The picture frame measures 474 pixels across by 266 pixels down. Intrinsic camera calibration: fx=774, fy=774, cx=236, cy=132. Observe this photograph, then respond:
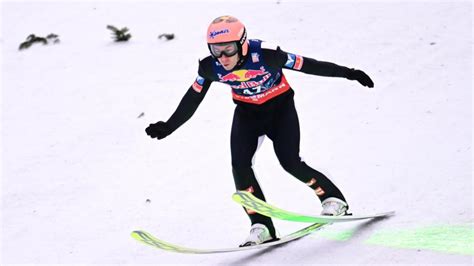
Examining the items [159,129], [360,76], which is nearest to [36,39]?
[159,129]

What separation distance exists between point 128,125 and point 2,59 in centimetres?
394

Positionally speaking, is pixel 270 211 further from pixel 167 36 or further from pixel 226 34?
pixel 167 36

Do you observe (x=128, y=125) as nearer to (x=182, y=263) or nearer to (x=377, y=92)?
(x=377, y=92)

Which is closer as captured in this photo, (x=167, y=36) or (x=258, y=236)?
(x=258, y=236)

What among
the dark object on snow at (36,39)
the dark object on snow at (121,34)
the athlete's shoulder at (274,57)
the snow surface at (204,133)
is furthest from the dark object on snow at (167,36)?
the athlete's shoulder at (274,57)

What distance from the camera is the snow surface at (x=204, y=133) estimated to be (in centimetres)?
719

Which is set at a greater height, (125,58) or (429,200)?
(125,58)

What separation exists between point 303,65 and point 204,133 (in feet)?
13.5

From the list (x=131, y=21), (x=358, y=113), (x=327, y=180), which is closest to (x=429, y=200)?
(x=327, y=180)

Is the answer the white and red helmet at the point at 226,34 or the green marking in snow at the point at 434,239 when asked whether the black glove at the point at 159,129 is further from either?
the green marking in snow at the point at 434,239

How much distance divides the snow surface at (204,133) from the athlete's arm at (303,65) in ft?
4.23

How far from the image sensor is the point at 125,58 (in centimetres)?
1248

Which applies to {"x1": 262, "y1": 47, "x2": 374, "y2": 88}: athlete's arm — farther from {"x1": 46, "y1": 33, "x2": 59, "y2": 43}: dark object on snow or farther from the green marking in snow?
{"x1": 46, "y1": 33, "x2": 59, "y2": 43}: dark object on snow

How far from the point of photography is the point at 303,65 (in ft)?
19.3
